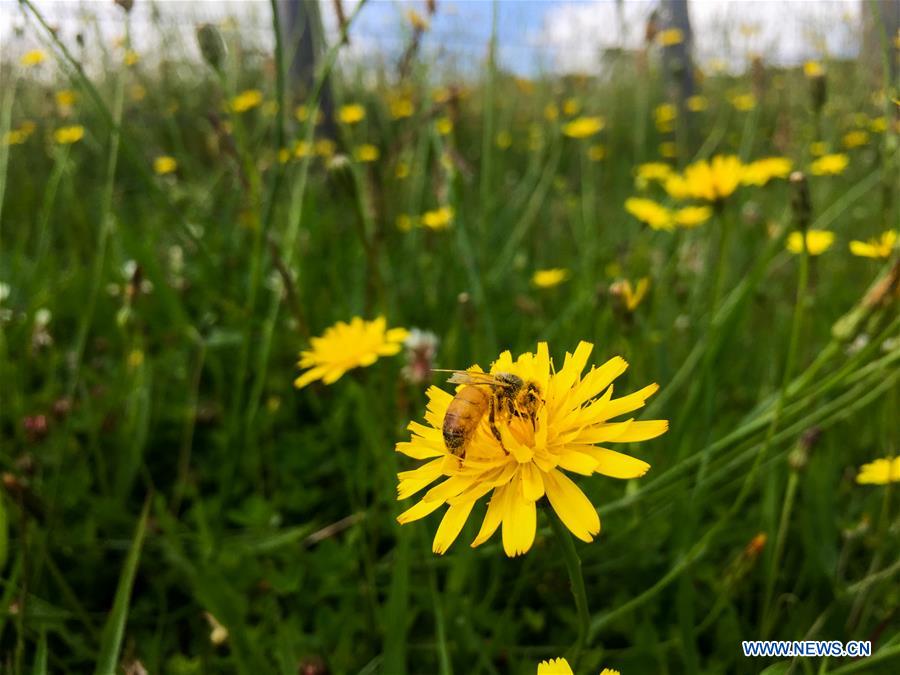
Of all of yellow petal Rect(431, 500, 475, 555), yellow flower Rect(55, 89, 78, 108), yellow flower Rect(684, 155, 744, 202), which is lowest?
yellow petal Rect(431, 500, 475, 555)

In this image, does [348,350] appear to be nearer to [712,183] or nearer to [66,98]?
[712,183]

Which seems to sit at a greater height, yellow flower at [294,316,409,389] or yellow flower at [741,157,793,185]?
yellow flower at [741,157,793,185]

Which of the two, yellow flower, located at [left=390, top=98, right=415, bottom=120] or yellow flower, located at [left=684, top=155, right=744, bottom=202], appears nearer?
yellow flower, located at [left=684, top=155, right=744, bottom=202]

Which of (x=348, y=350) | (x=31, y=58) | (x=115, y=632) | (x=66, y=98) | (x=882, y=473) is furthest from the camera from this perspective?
(x=66, y=98)

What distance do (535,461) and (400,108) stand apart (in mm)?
2281

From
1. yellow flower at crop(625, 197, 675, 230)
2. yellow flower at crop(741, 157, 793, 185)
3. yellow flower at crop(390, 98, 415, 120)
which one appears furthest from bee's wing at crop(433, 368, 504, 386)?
yellow flower at crop(390, 98, 415, 120)

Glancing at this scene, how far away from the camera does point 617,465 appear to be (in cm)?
50

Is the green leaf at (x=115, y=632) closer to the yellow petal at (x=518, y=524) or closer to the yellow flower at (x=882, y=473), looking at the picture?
the yellow petal at (x=518, y=524)

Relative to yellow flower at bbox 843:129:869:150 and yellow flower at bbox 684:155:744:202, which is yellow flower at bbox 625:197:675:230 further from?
yellow flower at bbox 843:129:869:150

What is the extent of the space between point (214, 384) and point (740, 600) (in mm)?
1227

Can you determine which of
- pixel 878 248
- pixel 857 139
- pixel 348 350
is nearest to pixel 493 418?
pixel 348 350

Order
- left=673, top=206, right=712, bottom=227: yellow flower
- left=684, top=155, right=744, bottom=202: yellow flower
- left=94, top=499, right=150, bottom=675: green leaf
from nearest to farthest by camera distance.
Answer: left=94, top=499, right=150, bottom=675: green leaf
left=684, top=155, right=744, bottom=202: yellow flower
left=673, top=206, right=712, bottom=227: yellow flower

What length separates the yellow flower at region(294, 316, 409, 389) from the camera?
96 cm

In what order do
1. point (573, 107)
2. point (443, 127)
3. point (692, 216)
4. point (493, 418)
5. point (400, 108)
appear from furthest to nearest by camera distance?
point (400, 108) → point (443, 127) → point (573, 107) → point (692, 216) → point (493, 418)
